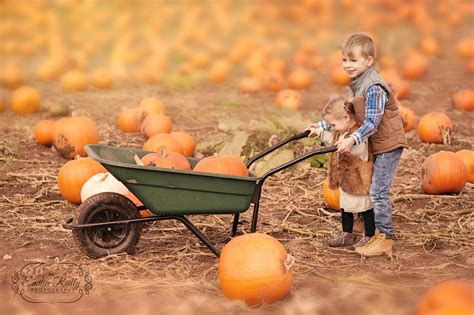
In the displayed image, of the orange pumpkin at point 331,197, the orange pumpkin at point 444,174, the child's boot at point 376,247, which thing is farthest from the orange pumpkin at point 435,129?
the child's boot at point 376,247

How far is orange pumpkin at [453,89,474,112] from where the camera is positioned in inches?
383

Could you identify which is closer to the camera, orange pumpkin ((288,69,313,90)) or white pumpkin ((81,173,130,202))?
white pumpkin ((81,173,130,202))

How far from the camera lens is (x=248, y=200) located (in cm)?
471

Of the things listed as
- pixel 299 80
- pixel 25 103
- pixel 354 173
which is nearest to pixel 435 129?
pixel 354 173

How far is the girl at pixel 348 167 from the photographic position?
4957mm

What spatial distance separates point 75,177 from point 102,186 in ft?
1.84

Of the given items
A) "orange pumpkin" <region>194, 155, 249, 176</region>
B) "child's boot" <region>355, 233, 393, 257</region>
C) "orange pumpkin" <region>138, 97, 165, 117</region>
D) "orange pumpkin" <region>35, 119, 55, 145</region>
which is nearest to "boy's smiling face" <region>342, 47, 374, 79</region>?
"orange pumpkin" <region>194, 155, 249, 176</region>

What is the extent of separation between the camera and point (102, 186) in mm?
5574

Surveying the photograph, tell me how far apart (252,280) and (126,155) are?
1.59 meters

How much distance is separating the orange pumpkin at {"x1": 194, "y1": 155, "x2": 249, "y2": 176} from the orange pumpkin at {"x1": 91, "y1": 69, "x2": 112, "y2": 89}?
6490 mm

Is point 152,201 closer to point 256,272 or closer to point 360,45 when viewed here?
point 256,272

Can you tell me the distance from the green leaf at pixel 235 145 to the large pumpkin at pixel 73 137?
131cm

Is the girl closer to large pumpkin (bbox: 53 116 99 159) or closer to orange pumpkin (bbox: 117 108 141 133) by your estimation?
large pumpkin (bbox: 53 116 99 159)

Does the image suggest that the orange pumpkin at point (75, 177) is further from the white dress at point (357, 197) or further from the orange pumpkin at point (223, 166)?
the white dress at point (357, 197)
